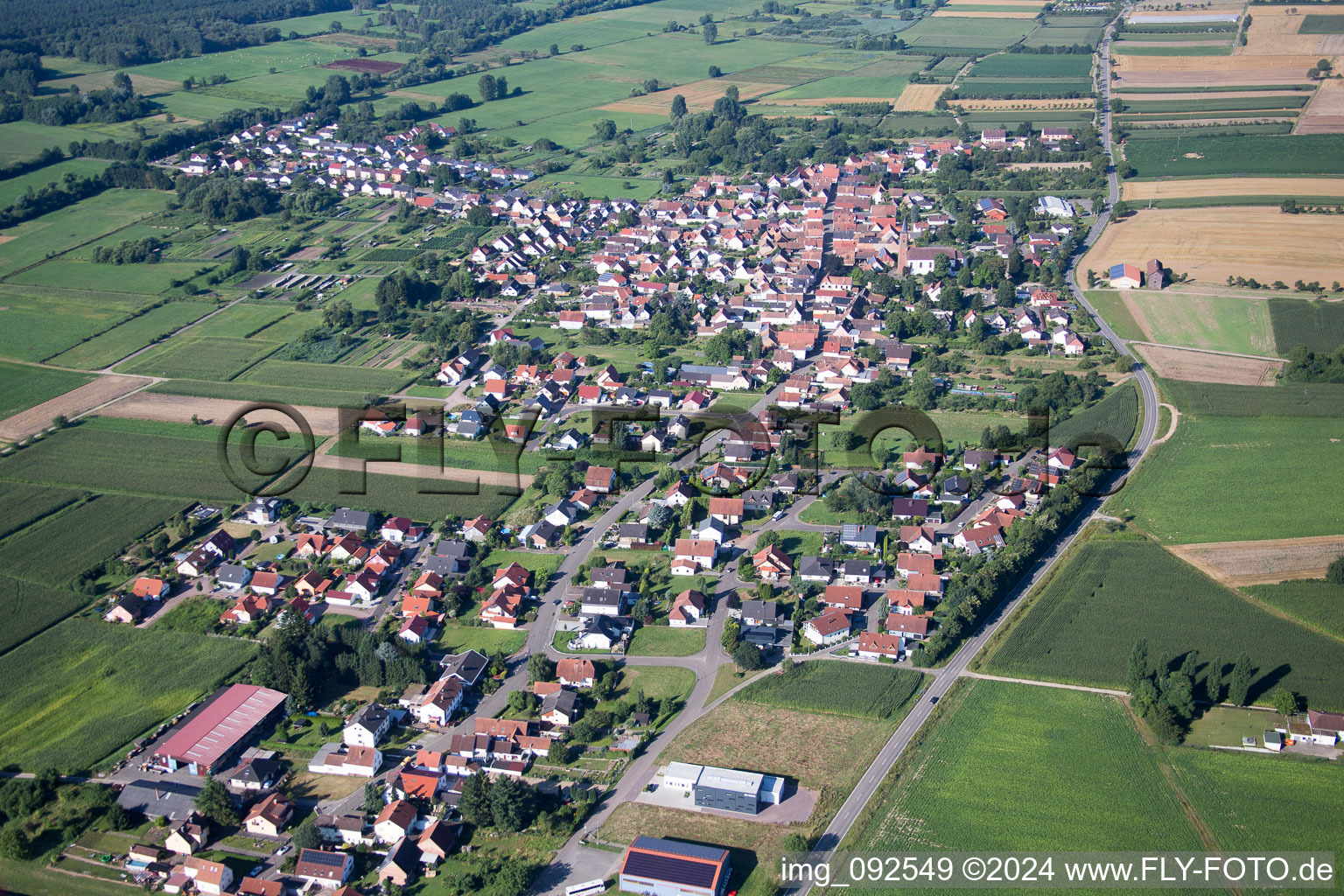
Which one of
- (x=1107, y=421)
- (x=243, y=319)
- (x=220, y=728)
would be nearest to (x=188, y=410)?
(x=243, y=319)

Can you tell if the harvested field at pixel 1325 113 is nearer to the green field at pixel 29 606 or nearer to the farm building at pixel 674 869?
the farm building at pixel 674 869

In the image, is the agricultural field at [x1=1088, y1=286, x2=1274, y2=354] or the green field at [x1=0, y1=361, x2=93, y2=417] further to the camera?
the agricultural field at [x1=1088, y1=286, x2=1274, y2=354]

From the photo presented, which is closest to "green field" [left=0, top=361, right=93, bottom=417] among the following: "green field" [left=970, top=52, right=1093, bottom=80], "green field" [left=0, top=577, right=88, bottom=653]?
"green field" [left=0, top=577, right=88, bottom=653]

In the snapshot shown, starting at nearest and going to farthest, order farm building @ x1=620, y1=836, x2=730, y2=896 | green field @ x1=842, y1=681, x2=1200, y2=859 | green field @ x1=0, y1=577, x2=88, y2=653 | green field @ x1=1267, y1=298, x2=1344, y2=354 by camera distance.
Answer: farm building @ x1=620, y1=836, x2=730, y2=896 < green field @ x1=842, y1=681, x2=1200, y2=859 < green field @ x1=0, y1=577, x2=88, y2=653 < green field @ x1=1267, y1=298, x2=1344, y2=354

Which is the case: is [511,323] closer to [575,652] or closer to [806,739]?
[575,652]

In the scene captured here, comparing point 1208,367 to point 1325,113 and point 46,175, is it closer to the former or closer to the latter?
point 1325,113

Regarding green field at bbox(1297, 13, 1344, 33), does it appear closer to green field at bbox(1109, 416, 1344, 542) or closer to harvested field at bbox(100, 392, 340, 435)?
green field at bbox(1109, 416, 1344, 542)

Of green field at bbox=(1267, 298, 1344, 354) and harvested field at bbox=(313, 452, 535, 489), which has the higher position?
green field at bbox=(1267, 298, 1344, 354)

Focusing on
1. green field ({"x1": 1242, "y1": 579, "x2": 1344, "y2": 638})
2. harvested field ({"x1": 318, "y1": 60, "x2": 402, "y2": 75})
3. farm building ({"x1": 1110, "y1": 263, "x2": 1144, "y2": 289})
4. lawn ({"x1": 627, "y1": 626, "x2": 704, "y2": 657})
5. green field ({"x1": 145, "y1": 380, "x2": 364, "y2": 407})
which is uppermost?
harvested field ({"x1": 318, "y1": 60, "x2": 402, "y2": 75})
